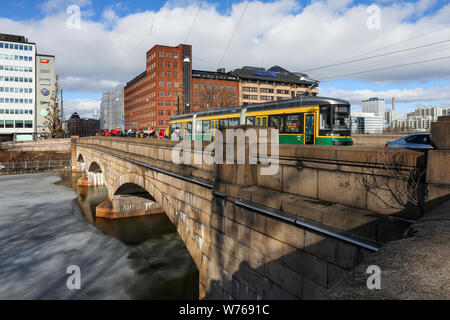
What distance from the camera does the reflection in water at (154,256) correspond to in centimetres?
1531

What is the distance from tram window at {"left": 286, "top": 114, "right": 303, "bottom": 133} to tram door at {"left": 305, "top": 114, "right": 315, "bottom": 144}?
334 millimetres

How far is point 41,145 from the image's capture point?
68688mm

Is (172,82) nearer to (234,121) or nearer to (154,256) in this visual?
A: (234,121)

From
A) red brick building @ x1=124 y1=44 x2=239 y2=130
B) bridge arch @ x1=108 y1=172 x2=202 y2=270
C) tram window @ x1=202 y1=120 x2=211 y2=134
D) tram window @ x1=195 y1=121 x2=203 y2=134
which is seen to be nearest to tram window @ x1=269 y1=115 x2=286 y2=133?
tram window @ x1=202 y1=120 x2=211 y2=134

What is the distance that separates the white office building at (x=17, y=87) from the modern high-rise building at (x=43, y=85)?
728 centimetres

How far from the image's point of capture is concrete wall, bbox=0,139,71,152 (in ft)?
220

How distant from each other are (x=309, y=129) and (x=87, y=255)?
15335 millimetres

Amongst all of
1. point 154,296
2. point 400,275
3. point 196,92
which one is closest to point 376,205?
point 400,275

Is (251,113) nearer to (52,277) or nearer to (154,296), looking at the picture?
(154,296)

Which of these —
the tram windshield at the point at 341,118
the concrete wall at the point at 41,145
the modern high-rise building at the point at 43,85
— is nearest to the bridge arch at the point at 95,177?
the concrete wall at the point at 41,145

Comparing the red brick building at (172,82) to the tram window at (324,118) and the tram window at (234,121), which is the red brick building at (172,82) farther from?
the tram window at (324,118)

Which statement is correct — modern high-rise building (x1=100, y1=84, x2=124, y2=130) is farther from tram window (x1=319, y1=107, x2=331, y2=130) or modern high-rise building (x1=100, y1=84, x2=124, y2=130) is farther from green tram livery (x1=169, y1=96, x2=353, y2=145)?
tram window (x1=319, y1=107, x2=331, y2=130)

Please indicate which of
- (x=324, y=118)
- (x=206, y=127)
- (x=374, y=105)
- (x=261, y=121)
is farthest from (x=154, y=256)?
(x=374, y=105)

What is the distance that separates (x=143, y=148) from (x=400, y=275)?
53.1 feet
